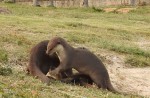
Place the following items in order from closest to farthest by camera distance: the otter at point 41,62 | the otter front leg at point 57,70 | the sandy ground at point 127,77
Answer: the otter front leg at point 57,70 < the otter at point 41,62 < the sandy ground at point 127,77

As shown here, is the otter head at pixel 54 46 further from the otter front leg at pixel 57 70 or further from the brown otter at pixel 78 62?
the otter front leg at pixel 57 70

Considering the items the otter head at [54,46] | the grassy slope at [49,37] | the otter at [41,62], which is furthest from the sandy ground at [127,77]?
the otter head at [54,46]

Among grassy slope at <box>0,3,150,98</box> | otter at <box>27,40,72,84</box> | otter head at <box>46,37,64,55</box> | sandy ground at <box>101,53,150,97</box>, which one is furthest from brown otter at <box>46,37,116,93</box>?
sandy ground at <box>101,53,150,97</box>

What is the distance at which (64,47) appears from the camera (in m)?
8.16

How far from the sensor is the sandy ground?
935 cm

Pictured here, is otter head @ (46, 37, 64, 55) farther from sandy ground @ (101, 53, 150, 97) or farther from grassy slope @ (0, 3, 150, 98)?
sandy ground @ (101, 53, 150, 97)

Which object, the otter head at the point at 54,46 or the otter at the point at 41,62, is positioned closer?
the otter head at the point at 54,46

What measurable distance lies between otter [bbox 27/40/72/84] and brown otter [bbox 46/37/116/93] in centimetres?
13

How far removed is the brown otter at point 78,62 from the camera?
8094 mm

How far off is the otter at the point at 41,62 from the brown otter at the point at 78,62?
0.13 meters

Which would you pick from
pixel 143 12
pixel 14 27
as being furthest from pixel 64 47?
pixel 143 12

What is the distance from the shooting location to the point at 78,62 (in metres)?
8.25

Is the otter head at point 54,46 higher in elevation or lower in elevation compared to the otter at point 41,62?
higher

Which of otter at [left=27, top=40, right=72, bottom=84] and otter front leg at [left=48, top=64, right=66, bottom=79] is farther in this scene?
otter at [left=27, top=40, right=72, bottom=84]
